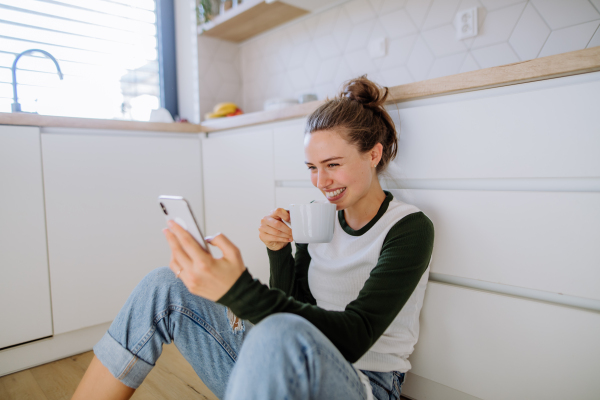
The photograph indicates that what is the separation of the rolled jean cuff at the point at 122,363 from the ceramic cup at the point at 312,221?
40 centimetres

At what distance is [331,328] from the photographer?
24.8 inches

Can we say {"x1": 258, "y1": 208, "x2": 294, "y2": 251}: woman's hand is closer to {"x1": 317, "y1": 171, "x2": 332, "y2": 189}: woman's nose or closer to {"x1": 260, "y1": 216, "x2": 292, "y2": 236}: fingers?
{"x1": 260, "y1": 216, "x2": 292, "y2": 236}: fingers

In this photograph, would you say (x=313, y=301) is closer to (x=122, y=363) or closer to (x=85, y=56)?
(x=122, y=363)

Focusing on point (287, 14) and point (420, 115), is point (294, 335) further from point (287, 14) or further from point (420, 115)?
point (287, 14)

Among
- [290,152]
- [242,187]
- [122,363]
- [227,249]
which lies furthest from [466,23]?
[122,363]

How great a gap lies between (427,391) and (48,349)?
1215 mm

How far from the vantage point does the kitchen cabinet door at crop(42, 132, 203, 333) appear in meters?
1.35

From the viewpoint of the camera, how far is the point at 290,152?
1.35 m

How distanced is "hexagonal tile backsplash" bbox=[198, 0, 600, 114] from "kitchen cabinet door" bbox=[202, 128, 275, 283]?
512 mm

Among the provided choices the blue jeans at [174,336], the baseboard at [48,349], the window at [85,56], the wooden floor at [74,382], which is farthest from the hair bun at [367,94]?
the window at [85,56]

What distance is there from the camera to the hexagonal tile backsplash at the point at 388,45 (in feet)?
4.03

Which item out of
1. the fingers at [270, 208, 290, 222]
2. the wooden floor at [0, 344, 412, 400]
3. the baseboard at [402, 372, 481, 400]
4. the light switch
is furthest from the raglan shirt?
the light switch

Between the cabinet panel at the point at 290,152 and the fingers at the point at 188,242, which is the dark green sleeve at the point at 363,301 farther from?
the cabinet panel at the point at 290,152

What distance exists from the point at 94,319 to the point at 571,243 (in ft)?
4.78
